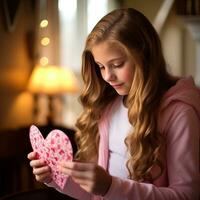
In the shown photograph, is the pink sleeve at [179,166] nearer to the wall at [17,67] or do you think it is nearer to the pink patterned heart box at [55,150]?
the pink patterned heart box at [55,150]

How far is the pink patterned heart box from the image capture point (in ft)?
4.05

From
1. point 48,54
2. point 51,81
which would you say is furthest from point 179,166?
point 48,54

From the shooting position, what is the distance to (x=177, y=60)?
3.95 m

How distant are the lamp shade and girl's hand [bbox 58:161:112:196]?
209 cm

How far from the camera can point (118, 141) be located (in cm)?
143

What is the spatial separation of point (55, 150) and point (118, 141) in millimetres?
243

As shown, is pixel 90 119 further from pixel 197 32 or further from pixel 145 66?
pixel 197 32

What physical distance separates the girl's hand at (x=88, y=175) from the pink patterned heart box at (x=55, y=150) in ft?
0.22

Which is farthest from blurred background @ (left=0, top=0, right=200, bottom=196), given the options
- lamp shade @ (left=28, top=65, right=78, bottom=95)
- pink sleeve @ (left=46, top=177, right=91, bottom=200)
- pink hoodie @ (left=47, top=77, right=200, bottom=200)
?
pink hoodie @ (left=47, top=77, right=200, bottom=200)

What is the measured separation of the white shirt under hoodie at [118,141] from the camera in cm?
141

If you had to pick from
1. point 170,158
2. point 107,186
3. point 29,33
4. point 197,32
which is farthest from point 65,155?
point 197,32

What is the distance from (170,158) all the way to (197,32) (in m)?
2.55

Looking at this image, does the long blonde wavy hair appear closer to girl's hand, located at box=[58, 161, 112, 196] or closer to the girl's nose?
the girl's nose

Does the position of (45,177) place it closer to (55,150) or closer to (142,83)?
(55,150)
